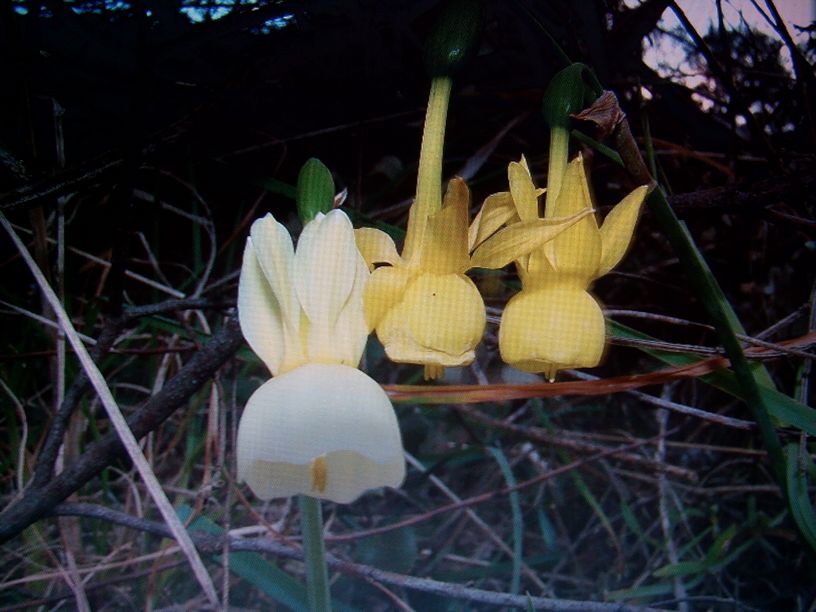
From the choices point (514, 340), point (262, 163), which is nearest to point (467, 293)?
point (514, 340)

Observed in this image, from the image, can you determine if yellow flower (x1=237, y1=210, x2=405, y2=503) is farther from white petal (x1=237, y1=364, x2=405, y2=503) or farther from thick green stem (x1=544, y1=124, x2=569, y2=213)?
thick green stem (x1=544, y1=124, x2=569, y2=213)

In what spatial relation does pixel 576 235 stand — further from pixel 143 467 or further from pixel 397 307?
pixel 143 467

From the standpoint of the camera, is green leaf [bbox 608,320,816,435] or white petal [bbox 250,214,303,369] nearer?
white petal [bbox 250,214,303,369]

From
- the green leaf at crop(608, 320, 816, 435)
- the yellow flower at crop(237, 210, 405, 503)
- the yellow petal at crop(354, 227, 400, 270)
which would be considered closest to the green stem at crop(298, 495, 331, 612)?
the yellow flower at crop(237, 210, 405, 503)

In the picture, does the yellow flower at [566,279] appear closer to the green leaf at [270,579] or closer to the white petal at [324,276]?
the white petal at [324,276]

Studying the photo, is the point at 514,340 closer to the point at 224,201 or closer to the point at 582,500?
the point at 224,201

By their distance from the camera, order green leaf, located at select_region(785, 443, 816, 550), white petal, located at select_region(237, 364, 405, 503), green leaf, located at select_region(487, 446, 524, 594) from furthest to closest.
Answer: green leaf, located at select_region(487, 446, 524, 594), green leaf, located at select_region(785, 443, 816, 550), white petal, located at select_region(237, 364, 405, 503)

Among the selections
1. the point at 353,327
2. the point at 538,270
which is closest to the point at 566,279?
the point at 538,270
